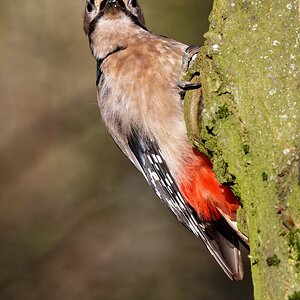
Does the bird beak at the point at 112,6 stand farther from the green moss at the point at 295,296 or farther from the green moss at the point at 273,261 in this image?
the green moss at the point at 295,296

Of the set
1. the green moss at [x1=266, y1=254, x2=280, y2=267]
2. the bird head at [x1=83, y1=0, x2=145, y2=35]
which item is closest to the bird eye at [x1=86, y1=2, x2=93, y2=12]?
the bird head at [x1=83, y1=0, x2=145, y2=35]

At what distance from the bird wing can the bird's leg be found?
20.4 inches

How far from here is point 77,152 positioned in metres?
7.24

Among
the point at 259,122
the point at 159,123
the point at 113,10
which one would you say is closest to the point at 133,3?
the point at 113,10

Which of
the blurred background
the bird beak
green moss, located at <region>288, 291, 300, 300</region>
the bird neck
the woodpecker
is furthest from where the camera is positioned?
the blurred background

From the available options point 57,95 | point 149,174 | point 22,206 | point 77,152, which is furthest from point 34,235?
point 149,174

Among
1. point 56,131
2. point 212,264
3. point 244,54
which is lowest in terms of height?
point 212,264

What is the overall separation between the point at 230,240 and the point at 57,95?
369 centimetres

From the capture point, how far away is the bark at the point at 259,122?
2469 millimetres

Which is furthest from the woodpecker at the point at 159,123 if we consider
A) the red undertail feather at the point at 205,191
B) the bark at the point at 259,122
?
the bark at the point at 259,122

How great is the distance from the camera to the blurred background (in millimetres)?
6980

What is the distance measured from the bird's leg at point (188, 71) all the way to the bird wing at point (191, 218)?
0.52 metres

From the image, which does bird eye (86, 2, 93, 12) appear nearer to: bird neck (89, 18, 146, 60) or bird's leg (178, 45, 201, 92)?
bird neck (89, 18, 146, 60)

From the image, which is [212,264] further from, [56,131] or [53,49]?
[53,49]
